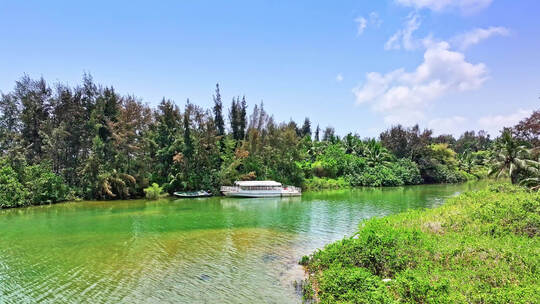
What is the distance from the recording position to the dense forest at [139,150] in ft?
103

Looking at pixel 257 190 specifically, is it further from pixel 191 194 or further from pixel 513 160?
pixel 513 160

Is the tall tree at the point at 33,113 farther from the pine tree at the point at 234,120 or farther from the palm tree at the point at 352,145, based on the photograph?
the palm tree at the point at 352,145

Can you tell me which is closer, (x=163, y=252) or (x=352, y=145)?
(x=163, y=252)

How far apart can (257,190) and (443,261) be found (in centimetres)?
2964

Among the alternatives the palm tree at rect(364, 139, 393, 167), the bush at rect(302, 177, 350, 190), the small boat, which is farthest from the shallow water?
the palm tree at rect(364, 139, 393, 167)

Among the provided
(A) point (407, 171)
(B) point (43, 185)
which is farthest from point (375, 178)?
(B) point (43, 185)

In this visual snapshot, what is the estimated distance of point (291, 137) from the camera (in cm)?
4625

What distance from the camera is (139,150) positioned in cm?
3750

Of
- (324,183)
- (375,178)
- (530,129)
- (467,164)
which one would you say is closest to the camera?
(530,129)

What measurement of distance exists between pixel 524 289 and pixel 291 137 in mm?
40227

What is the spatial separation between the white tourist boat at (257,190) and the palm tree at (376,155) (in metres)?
23.5

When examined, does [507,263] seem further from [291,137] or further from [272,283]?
[291,137]

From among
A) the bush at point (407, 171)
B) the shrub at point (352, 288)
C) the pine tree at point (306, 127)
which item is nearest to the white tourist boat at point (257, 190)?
the bush at point (407, 171)

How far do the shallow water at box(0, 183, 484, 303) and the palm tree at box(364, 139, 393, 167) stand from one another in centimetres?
3040
